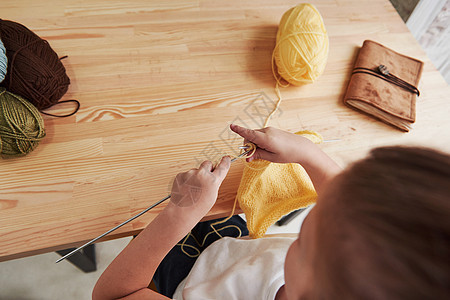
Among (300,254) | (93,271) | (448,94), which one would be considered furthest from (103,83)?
(448,94)

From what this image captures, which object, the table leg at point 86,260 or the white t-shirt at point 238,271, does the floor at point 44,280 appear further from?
the white t-shirt at point 238,271

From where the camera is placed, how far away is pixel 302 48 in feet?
2.46

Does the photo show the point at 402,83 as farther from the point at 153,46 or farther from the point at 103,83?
the point at 103,83

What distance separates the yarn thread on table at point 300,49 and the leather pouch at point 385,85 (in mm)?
115

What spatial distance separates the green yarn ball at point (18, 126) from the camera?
1.89 ft

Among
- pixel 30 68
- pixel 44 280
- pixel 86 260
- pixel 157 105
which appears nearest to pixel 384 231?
pixel 157 105

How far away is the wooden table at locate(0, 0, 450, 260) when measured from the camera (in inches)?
23.4

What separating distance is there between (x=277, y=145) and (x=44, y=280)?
102 cm

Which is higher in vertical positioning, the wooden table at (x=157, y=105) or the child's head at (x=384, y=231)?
the child's head at (x=384, y=231)

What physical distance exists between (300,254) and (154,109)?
507mm

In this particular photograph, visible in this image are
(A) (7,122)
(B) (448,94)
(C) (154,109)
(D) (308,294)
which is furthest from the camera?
(B) (448,94)

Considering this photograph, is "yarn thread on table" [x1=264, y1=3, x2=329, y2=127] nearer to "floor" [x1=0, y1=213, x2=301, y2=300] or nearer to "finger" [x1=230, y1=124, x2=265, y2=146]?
"finger" [x1=230, y1=124, x2=265, y2=146]

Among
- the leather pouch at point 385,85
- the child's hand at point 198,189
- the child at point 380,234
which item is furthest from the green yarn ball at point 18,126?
the leather pouch at point 385,85

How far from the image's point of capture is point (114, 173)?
631 millimetres
